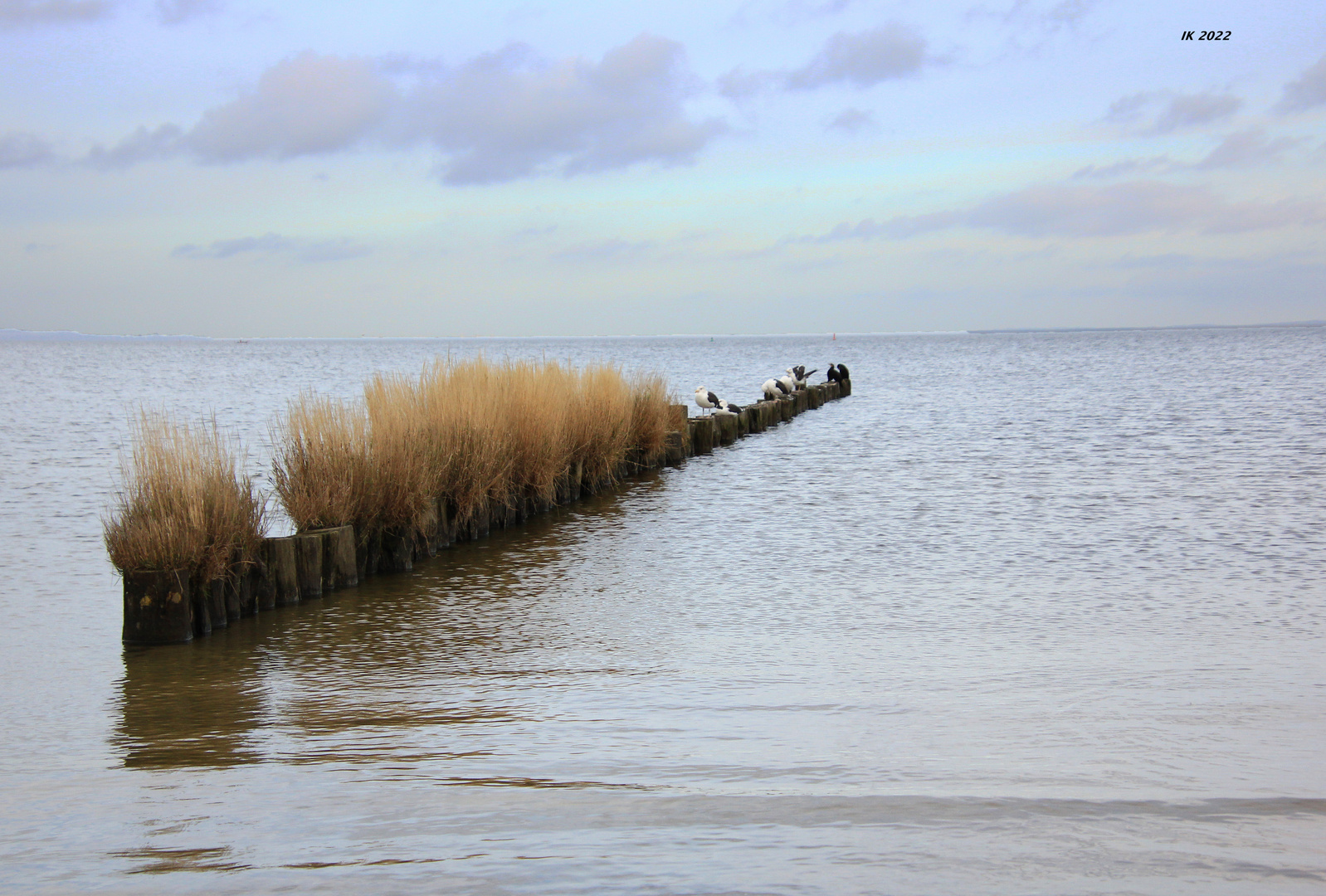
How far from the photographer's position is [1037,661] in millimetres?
6633

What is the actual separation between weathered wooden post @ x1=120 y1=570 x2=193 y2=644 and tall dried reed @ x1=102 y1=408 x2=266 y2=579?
0.31 feet

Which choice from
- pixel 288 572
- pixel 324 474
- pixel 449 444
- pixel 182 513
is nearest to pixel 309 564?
pixel 288 572

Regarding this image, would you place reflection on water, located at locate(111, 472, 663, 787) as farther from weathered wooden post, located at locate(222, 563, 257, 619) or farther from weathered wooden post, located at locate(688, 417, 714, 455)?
weathered wooden post, located at locate(688, 417, 714, 455)

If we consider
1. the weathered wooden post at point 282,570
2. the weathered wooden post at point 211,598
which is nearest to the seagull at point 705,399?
the weathered wooden post at point 282,570

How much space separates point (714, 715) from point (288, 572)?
4184 millimetres

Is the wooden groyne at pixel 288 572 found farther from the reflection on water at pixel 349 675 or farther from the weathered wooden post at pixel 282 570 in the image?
the reflection on water at pixel 349 675

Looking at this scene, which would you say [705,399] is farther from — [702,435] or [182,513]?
[182,513]

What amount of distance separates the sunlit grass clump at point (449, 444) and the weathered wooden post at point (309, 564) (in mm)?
503

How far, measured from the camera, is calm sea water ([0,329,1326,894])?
3.93 meters

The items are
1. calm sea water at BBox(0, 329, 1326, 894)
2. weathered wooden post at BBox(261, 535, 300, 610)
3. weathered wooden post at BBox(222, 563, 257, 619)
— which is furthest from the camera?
weathered wooden post at BBox(261, 535, 300, 610)

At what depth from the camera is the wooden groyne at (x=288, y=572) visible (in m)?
7.25

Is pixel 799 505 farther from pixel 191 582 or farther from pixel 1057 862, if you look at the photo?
pixel 1057 862

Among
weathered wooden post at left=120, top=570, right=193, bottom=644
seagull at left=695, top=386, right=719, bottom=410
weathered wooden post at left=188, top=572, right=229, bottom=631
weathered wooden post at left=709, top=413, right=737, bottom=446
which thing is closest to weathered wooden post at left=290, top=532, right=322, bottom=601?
weathered wooden post at left=188, top=572, right=229, bottom=631

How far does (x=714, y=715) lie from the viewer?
5.61 metres
